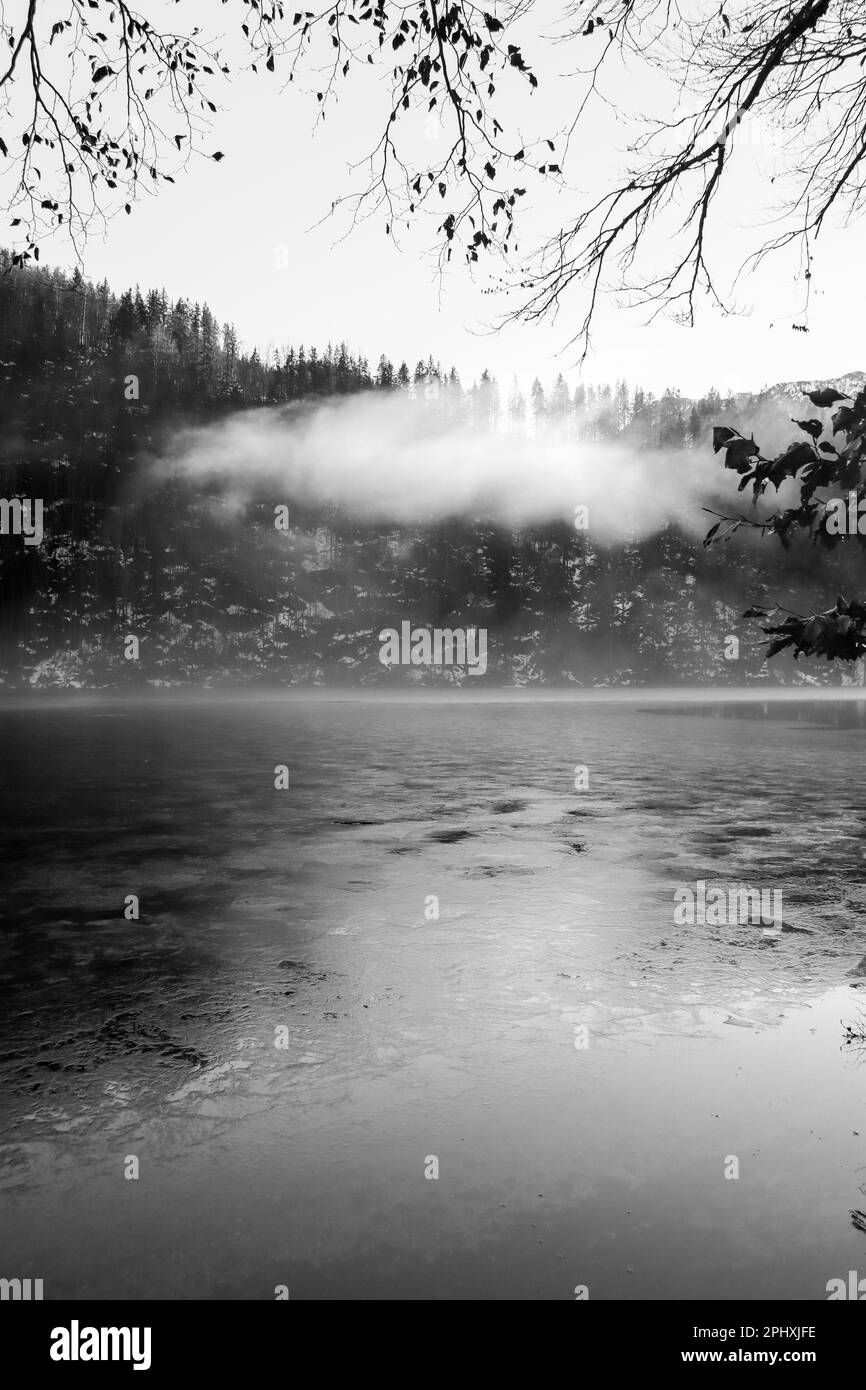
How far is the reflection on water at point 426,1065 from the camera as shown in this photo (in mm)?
3500

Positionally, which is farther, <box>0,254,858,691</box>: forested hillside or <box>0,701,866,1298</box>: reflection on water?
<box>0,254,858,691</box>: forested hillside

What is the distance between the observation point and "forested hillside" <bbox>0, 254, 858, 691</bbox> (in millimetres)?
127125

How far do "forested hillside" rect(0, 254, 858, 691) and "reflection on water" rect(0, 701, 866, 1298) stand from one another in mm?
111372

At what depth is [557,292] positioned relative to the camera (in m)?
5.26

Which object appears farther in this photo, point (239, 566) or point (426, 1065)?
point (239, 566)

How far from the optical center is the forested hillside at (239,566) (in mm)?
127125

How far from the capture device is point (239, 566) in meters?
140

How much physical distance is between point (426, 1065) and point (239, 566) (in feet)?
457

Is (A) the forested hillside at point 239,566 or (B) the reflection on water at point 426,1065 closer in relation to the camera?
(B) the reflection on water at point 426,1065

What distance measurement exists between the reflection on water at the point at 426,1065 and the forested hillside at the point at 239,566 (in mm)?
111372

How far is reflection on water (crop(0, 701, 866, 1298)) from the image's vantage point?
3.50m
